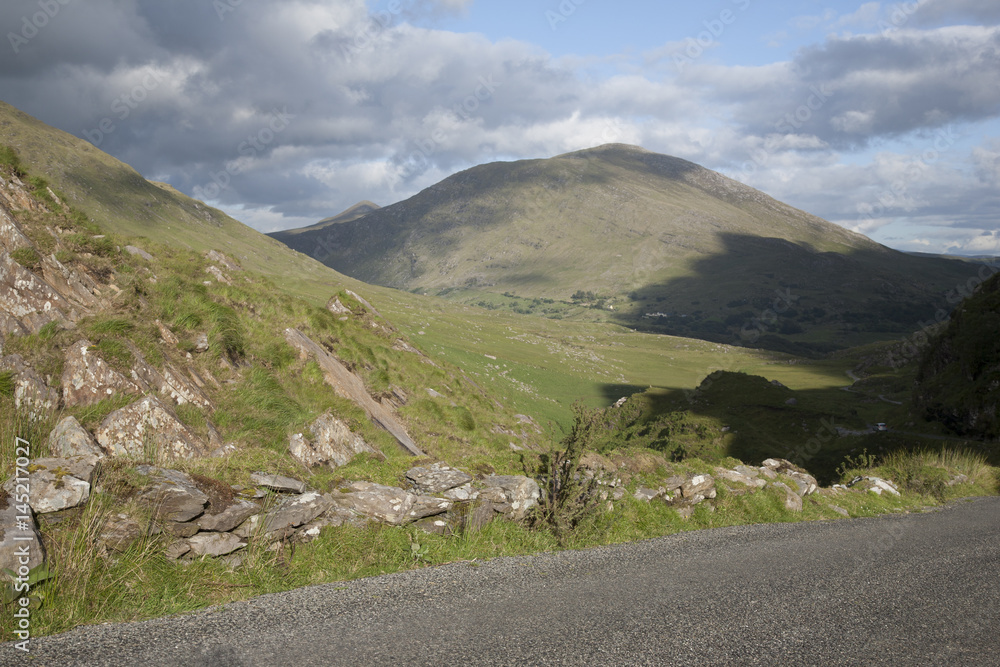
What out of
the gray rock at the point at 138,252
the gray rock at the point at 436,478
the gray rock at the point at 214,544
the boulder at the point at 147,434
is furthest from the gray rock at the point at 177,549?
the gray rock at the point at 138,252

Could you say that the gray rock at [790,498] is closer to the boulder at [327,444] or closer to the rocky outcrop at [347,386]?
the rocky outcrop at [347,386]

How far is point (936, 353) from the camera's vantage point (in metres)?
49.2

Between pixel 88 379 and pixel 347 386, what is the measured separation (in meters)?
7.99

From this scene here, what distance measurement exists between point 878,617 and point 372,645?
6917 mm

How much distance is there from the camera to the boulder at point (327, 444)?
41.1ft

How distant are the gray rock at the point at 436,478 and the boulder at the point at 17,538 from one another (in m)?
5.77

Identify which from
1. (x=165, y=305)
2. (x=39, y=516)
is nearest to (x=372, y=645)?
(x=39, y=516)

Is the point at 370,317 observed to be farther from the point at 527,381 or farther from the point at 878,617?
the point at 527,381

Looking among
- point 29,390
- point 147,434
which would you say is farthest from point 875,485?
point 29,390

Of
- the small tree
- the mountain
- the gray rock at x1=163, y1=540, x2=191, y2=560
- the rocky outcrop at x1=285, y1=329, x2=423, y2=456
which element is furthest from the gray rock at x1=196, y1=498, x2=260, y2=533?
the mountain

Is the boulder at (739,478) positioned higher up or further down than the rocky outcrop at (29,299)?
further down

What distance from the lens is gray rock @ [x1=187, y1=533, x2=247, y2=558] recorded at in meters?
7.65

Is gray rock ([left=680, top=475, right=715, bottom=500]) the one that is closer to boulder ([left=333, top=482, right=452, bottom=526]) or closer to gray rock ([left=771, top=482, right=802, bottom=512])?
gray rock ([left=771, top=482, right=802, bottom=512])

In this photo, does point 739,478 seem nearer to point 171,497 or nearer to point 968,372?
point 171,497
